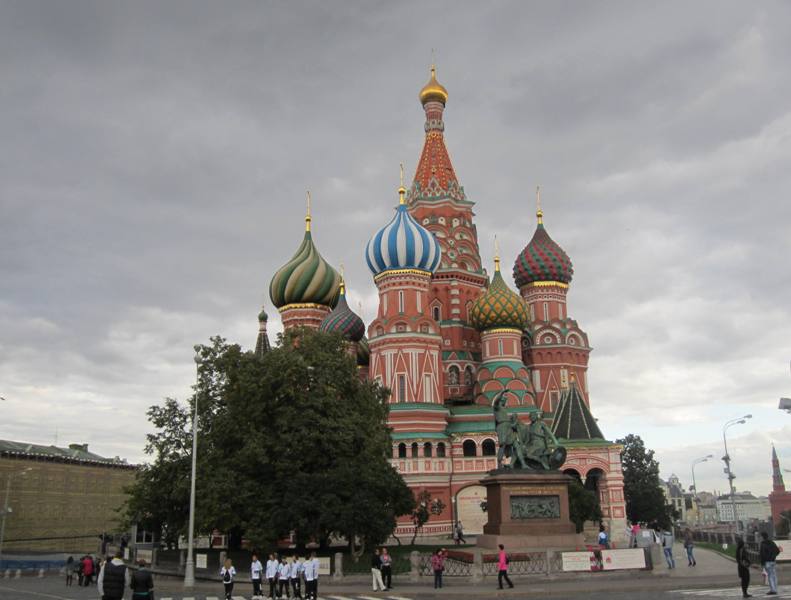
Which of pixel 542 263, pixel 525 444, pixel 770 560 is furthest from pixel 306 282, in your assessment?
pixel 770 560

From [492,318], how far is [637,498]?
765 inches

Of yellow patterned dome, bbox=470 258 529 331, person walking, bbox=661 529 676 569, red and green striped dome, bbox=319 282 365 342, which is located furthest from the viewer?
red and green striped dome, bbox=319 282 365 342

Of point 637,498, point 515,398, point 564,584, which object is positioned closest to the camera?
point 564,584

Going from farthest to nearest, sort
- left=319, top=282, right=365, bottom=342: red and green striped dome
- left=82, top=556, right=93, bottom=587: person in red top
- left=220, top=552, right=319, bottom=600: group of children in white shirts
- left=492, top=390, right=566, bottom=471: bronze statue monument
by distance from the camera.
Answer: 1. left=319, top=282, right=365, bottom=342: red and green striped dome
2. left=492, top=390, right=566, bottom=471: bronze statue monument
3. left=82, top=556, right=93, bottom=587: person in red top
4. left=220, top=552, right=319, bottom=600: group of children in white shirts

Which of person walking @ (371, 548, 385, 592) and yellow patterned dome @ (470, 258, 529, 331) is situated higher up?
yellow patterned dome @ (470, 258, 529, 331)

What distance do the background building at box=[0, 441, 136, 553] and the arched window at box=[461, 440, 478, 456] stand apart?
2808 centimetres

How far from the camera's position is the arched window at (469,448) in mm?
52312

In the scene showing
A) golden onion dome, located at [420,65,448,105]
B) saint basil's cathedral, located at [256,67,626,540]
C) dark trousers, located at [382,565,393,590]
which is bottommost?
dark trousers, located at [382,565,393,590]

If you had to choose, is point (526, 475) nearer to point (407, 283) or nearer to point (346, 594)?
point (346, 594)

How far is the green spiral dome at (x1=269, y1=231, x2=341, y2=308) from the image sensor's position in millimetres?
63500

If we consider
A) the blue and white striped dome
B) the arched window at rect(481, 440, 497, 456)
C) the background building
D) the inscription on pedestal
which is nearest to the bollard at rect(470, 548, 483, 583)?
the inscription on pedestal

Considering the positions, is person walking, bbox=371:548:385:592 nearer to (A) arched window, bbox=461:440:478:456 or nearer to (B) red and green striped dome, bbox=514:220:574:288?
(A) arched window, bbox=461:440:478:456

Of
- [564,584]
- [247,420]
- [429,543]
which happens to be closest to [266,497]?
[247,420]

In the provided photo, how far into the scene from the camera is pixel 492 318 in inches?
2247
